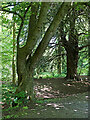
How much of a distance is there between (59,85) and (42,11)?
199 inches

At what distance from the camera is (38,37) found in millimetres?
4492

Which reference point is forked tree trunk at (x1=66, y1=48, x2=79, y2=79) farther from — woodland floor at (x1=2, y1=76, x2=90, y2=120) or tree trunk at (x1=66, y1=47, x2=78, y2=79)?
woodland floor at (x1=2, y1=76, x2=90, y2=120)

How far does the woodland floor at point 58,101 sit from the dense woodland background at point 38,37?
0.63 m

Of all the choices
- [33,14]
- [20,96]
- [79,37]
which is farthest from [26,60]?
[79,37]

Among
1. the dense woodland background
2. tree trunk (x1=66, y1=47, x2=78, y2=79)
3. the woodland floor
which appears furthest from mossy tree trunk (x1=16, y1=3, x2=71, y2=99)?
tree trunk (x1=66, y1=47, x2=78, y2=79)

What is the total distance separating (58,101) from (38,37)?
2.23 meters

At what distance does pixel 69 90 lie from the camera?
7.98 m

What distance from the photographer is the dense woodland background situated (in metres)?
4.46

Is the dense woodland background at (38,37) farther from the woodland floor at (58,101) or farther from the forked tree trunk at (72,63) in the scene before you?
the woodland floor at (58,101)

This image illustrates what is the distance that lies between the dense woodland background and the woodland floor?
0.63m

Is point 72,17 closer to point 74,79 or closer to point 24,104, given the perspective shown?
point 74,79

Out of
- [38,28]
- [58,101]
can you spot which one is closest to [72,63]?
[58,101]

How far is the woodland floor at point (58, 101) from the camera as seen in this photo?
11.7ft

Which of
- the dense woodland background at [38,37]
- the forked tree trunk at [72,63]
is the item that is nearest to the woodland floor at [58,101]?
the forked tree trunk at [72,63]
